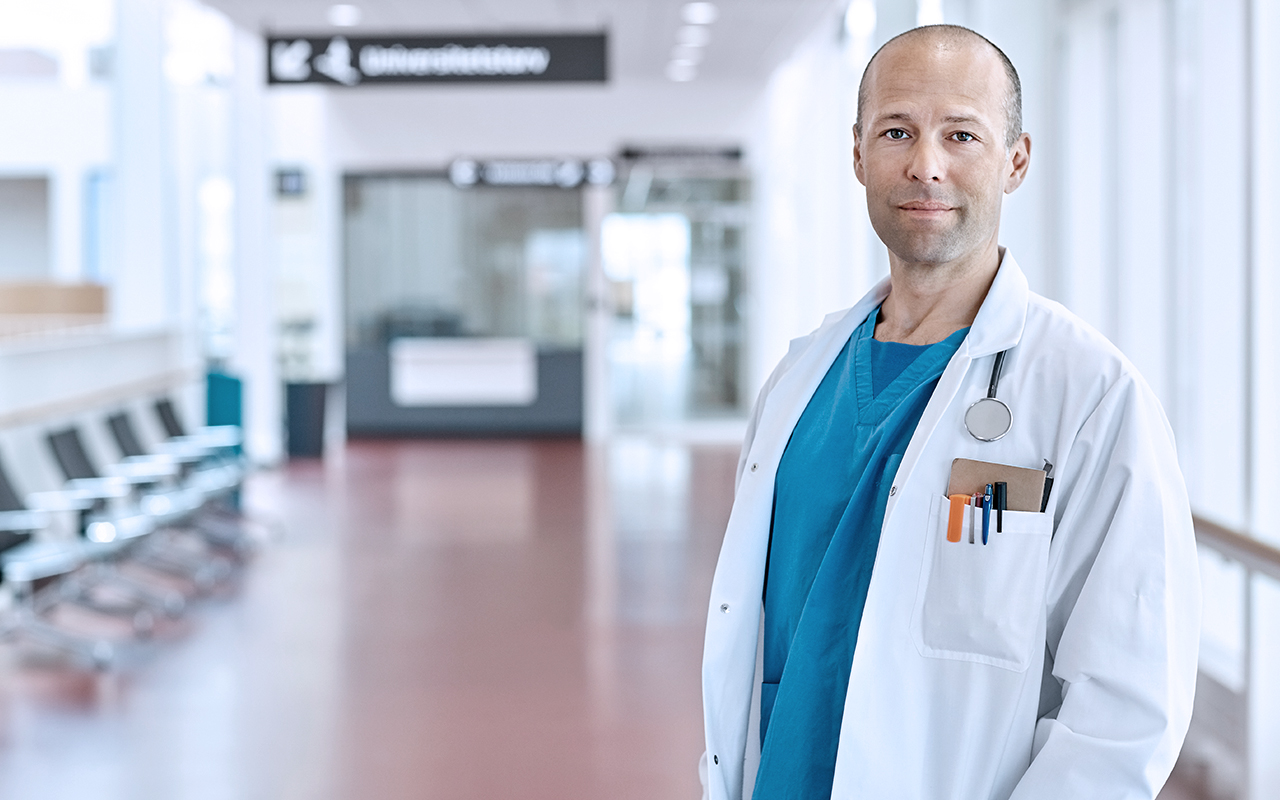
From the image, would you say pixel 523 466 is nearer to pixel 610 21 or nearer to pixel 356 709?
pixel 610 21

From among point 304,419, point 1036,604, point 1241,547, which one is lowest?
point 304,419

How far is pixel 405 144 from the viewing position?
1373 cm

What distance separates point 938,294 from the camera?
149cm

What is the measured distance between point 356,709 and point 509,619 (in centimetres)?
141

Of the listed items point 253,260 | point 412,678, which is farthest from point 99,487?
point 253,260

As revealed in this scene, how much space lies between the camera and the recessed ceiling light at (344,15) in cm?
862

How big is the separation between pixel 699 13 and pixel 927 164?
334 inches

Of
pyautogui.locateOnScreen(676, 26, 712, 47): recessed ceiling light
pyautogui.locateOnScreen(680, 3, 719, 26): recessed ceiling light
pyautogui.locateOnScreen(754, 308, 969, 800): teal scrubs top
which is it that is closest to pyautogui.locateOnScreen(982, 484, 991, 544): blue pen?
pyautogui.locateOnScreen(754, 308, 969, 800): teal scrubs top

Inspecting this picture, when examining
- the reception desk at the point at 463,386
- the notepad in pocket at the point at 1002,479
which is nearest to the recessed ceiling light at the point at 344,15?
the reception desk at the point at 463,386

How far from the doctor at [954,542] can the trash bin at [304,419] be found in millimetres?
10964

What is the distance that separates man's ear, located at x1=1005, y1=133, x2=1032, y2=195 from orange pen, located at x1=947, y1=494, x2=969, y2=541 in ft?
1.20

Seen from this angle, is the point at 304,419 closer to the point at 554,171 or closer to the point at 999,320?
the point at 554,171

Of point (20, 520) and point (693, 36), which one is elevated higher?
point (693, 36)

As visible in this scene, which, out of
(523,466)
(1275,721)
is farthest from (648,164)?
(1275,721)
